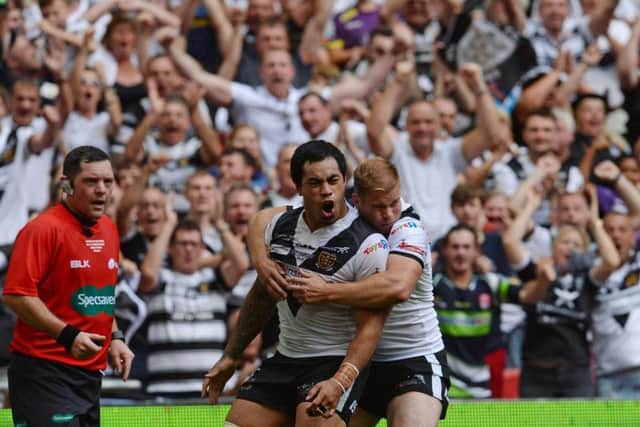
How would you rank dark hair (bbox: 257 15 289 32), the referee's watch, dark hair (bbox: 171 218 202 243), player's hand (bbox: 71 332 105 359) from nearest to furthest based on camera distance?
player's hand (bbox: 71 332 105 359) → the referee's watch → dark hair (bbox: 171 218 202 243) → dark hair (bbox: 257 15 289 32)

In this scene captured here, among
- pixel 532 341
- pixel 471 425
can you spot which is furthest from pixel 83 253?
pixel 532 341

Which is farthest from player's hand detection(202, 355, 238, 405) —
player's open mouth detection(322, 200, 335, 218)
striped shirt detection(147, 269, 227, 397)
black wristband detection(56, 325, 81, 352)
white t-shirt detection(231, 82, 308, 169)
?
white t-shirt detection(231, 82, 308, 169)

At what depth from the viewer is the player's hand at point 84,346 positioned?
6480mm

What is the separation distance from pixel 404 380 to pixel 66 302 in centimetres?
177

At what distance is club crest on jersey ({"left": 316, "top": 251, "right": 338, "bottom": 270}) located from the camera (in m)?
6.39

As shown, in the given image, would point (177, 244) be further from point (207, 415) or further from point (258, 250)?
point (258, 250)

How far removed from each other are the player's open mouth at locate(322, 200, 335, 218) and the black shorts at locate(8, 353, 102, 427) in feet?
5.17

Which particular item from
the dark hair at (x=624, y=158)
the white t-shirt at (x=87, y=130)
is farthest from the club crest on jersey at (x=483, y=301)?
the white t-shirt at (x=87, y=130)

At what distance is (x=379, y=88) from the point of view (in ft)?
42.2

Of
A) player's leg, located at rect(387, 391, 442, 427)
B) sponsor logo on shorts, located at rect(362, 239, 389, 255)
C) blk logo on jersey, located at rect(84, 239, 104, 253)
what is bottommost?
player's leg, located at rect(387, 391, 442, 427)

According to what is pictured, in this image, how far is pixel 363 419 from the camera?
23.1 ft

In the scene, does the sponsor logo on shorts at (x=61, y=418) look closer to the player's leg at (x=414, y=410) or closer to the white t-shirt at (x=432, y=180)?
the player's leg at (x=414, y=410)

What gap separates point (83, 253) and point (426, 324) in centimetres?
181

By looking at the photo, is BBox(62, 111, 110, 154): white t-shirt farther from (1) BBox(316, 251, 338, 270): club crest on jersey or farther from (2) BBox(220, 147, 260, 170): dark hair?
(1) BBox(316, 251, 338, 270): club crest on jersey
